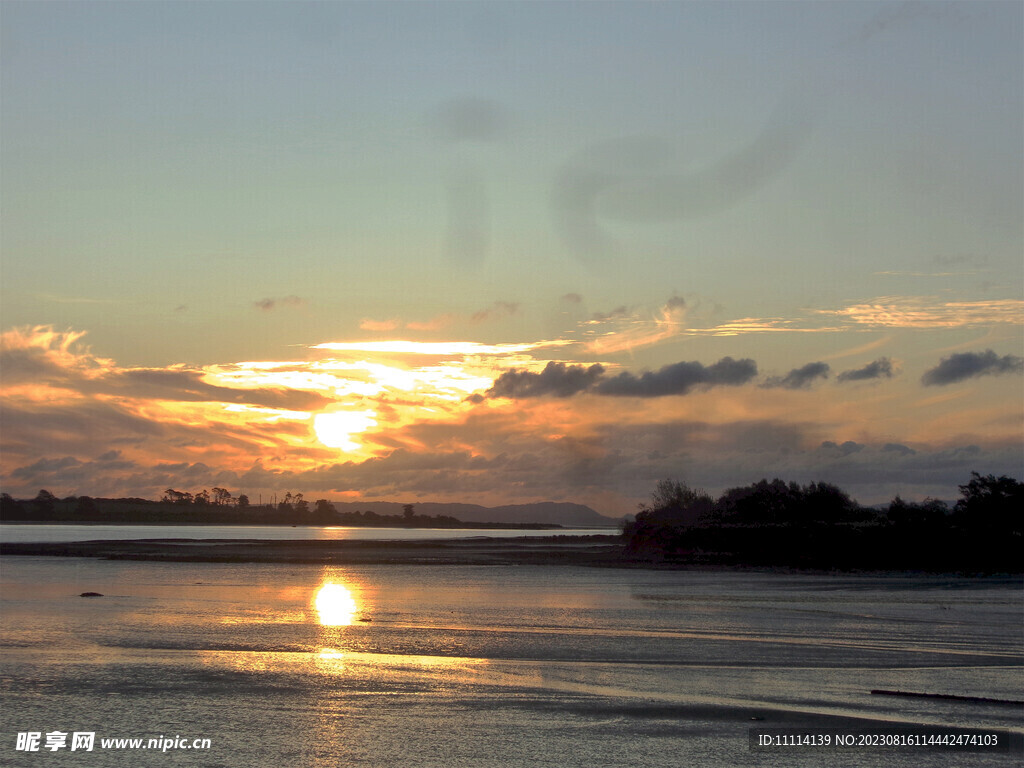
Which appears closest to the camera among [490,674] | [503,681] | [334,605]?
[503,681]

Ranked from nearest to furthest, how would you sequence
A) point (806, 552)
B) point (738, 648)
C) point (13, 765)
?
1. point (13, 765)
2. point (738, 648)
3. point (806, 552)

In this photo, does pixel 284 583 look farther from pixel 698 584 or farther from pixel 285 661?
pixel 285 661

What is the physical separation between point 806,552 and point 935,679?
56.1 meters

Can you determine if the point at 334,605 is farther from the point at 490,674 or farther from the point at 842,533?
the point at 842,533

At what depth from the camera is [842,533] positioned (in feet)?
254

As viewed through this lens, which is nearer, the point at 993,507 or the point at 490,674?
the point at 490,674

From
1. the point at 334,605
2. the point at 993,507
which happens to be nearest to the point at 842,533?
the point at 993,507

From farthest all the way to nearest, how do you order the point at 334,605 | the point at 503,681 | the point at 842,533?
the point at 842,533, the point at 334,605, the point at 503,681

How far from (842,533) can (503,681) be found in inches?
2512

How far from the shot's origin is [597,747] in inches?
567

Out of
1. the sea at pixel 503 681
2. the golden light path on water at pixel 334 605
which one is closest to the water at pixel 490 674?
the sea at pixel 503 681

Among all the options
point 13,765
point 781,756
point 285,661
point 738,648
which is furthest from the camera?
point 738,648

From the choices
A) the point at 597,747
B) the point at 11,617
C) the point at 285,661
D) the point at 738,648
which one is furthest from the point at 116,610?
the point at 597,747

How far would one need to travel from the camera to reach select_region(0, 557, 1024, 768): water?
568 inches
